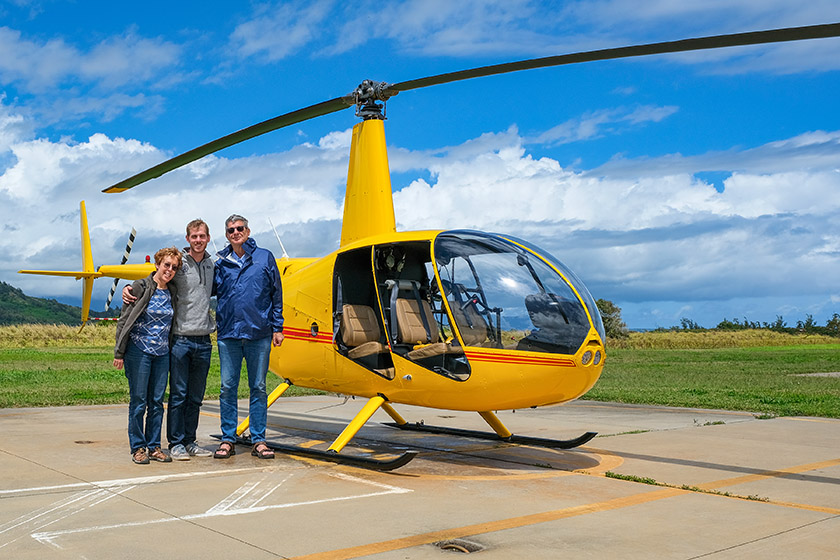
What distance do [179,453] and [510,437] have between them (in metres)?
3.56

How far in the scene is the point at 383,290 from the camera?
25.6 ft

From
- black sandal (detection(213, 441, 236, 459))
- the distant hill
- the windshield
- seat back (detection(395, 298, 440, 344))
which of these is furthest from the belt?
the distant hill

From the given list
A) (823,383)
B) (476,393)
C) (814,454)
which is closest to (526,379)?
(476,393)

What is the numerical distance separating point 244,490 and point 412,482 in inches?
54.6

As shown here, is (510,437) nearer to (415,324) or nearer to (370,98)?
(415,324)

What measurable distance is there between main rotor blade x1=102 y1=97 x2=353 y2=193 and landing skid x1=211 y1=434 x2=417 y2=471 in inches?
138

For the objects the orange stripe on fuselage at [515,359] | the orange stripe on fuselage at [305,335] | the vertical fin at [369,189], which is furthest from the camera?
the vertical fin at [369,189]

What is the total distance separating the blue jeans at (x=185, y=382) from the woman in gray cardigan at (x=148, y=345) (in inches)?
3.9

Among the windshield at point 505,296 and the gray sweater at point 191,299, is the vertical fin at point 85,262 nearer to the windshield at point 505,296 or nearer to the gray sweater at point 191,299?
the gray sweater at point 191,299

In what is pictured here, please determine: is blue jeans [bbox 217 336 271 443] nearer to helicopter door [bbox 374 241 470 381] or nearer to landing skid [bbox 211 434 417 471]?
landing skid [bbox 211 434 417 471]

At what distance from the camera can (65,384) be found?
54.3 ft

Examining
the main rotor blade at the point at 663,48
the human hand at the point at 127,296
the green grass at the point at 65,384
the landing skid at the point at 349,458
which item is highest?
the main rotor blade at the point at 663,48

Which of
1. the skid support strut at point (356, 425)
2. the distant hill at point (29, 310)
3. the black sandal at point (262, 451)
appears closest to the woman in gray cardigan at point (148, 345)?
the black sandal at point (262, 451)

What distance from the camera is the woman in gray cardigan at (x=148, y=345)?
704 cm
